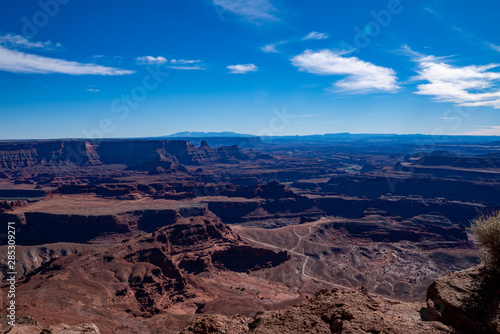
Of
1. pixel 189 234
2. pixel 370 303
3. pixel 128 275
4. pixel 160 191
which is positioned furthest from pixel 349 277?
pixel 160 191

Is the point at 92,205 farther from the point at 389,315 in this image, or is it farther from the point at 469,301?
the point at 469,301

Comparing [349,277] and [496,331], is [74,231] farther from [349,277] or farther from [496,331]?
[496,331]

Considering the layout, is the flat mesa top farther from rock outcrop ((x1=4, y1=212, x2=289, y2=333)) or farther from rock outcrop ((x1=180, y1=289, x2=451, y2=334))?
rock outcrop ((x1=180, y1=289, x2=451, y2=334))

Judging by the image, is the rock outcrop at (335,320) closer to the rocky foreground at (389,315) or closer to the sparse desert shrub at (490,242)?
the rocky foreground at (389,315)

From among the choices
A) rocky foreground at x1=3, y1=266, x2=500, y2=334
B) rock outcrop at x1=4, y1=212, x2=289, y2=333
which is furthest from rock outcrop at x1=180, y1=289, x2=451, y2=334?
rock outcrop at x1=4, y1=212, x2=289, y2=333

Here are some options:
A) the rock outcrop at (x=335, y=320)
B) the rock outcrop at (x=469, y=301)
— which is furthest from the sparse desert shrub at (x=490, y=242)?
the rock outcrop at (x=335, y=320)
